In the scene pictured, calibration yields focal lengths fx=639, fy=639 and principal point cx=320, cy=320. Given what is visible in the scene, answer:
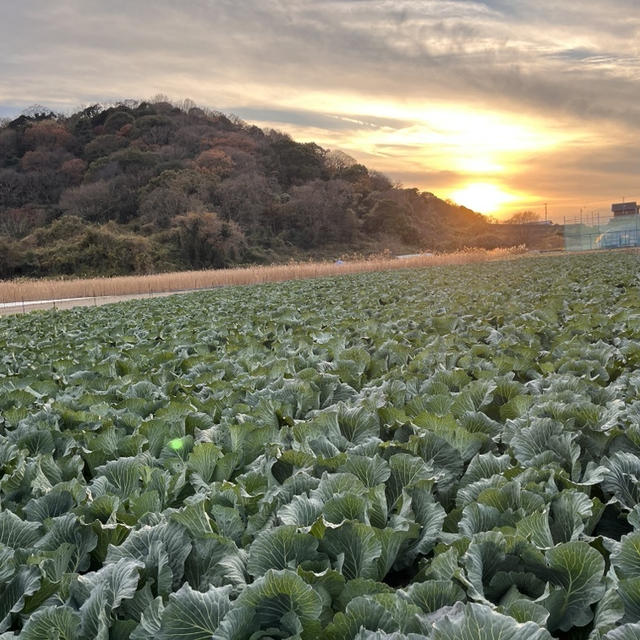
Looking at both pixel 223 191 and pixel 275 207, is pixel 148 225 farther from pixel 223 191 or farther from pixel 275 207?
pixel 275 207

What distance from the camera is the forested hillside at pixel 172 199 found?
4675 centimetres

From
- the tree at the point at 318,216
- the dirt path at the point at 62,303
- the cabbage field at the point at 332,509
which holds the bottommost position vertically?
the dirt path at the point at 62,303

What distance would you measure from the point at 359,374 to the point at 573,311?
168 inches

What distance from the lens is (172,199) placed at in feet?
182

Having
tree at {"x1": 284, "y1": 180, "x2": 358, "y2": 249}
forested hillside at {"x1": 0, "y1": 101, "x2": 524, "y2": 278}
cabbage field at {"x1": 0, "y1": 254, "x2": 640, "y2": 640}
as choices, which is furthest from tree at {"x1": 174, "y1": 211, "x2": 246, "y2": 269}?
cabbage field at {"x1": 0, "y1": 254, "x2": 640, "y2": 640}

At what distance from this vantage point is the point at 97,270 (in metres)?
43.3

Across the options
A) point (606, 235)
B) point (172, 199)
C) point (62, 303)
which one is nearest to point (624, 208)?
point (606, 235)

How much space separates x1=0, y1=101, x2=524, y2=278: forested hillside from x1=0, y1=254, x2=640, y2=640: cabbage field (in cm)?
4283

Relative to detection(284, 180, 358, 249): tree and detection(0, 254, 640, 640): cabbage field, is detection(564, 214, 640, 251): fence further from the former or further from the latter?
detection(0, 254, 640, 640): cabbage field

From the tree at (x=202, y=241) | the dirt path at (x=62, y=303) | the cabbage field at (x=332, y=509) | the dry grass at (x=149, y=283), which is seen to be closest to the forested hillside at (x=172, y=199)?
the tree at (x=202, y=241)

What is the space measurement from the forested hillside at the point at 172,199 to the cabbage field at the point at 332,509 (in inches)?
1686

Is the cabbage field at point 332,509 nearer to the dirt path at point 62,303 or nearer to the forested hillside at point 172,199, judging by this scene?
the dirt path at point 62,303

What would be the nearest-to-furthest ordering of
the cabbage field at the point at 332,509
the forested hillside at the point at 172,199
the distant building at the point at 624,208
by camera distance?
the cabbage field at the point at 332,509, the forested hillside at the point at 172,199, the distant building at the point at 624,208

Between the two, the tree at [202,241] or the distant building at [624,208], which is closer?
the tree at [202,241]
